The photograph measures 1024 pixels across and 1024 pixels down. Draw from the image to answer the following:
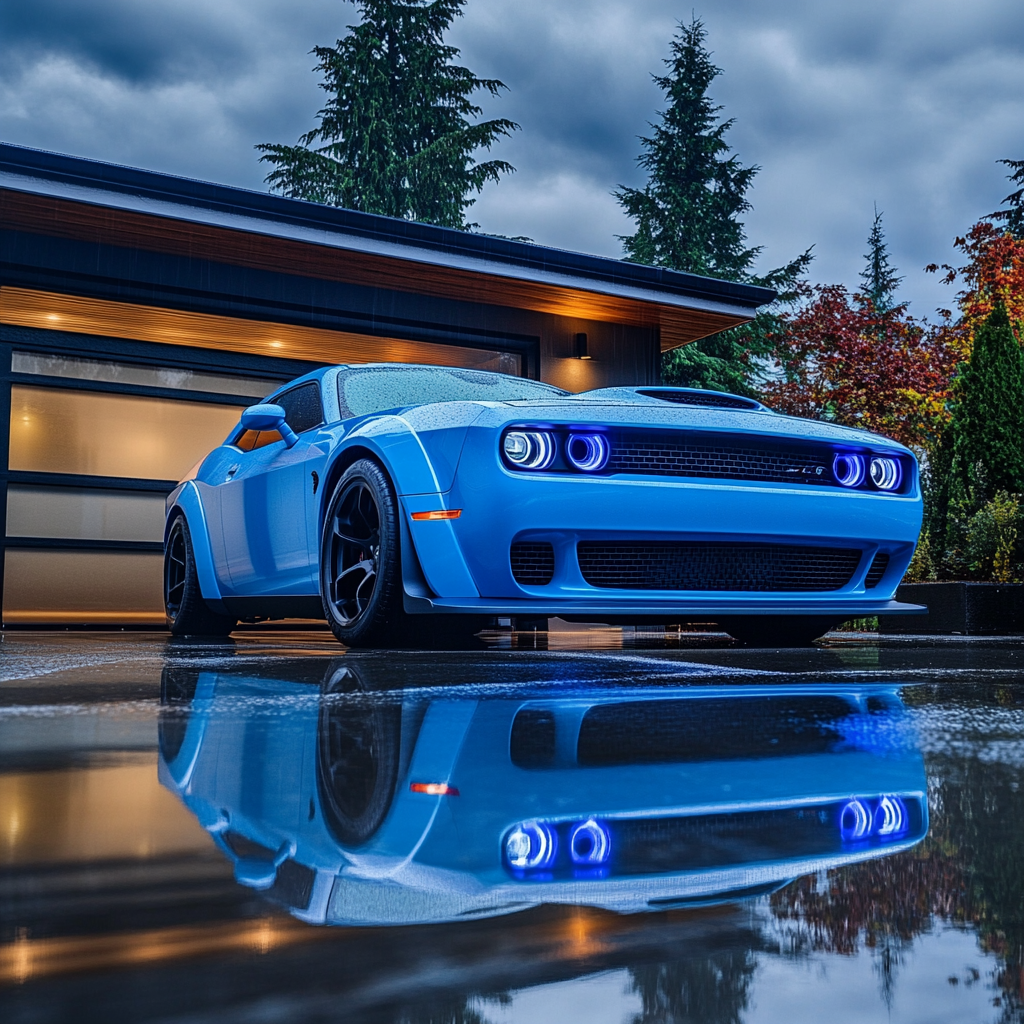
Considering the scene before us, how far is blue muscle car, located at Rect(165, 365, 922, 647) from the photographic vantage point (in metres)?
3.79

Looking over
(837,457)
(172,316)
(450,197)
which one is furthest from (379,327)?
(450,197)

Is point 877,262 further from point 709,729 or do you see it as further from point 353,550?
point 709,729

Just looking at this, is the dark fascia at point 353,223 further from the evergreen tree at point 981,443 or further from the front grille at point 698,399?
the front grille at point 698,399

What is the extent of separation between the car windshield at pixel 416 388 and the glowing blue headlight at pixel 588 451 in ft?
3.90

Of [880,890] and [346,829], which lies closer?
[880,890]

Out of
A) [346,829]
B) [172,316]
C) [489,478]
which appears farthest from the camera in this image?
[172,316]

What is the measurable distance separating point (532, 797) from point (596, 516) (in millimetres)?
2691

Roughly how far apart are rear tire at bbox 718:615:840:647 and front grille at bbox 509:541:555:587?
134 cm

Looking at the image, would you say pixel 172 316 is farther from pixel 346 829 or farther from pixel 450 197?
pixel 450 197

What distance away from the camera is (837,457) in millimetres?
4414

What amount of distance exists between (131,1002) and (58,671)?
2447 millimetres

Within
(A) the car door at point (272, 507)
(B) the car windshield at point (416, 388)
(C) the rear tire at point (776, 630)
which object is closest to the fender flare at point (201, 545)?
(A) the car door at point (272, 507)

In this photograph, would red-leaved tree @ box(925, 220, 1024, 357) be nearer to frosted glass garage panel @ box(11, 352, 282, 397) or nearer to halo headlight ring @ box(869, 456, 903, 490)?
frosted glass garage panel @ box(11, 352, 282, 397)

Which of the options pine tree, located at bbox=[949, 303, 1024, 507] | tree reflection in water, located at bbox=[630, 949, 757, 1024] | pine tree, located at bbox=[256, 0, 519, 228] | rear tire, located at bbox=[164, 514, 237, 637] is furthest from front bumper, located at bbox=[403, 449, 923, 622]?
pine tree, located at bbox=[256, 0, 519, 228]
